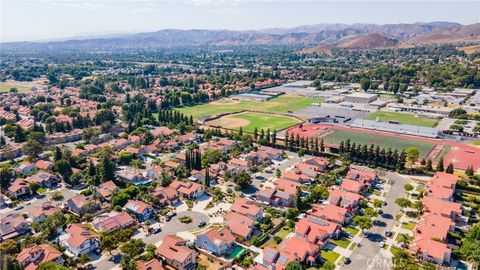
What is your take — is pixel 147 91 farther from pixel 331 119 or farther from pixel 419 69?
pixel 419 69

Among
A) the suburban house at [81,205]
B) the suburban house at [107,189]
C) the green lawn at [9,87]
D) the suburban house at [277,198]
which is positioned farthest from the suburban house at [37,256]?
the green lawn at [9,87]

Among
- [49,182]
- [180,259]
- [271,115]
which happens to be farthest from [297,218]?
[271,115]

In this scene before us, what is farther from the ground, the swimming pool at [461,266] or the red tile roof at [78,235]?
the red tile roof at [78,235]

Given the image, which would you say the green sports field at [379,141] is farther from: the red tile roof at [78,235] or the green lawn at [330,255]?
the red tile roof at [78,235]

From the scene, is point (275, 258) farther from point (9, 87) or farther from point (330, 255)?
point (9, 87)

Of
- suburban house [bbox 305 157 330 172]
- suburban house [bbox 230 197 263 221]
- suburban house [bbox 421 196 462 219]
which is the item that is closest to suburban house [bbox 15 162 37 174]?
suburban house [bbox 230 197 263 221]

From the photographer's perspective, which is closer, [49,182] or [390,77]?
[49,182]

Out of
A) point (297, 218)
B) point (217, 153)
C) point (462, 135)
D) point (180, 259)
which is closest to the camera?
point (180, 259)
